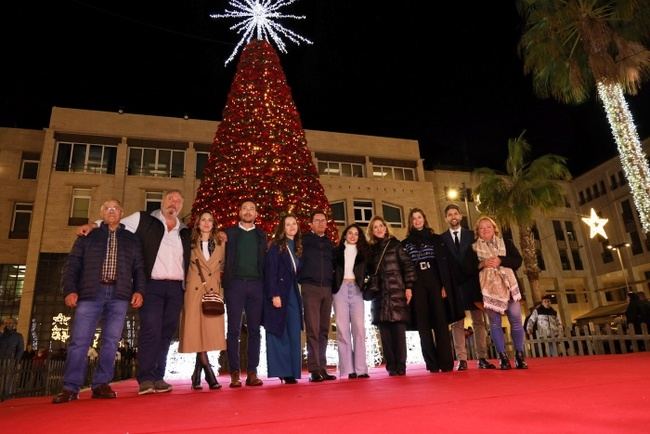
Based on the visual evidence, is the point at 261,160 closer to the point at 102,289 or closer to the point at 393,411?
the point at 102,289

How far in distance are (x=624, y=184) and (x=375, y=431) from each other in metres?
42.4

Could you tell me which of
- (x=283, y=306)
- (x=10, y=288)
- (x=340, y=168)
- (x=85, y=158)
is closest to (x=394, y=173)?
(x=340, y=168)

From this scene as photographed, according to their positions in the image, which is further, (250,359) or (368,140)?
(368,140)

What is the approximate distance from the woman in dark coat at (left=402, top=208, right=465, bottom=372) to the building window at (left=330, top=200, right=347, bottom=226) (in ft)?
74.0

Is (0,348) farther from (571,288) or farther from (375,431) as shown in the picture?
(571,288)

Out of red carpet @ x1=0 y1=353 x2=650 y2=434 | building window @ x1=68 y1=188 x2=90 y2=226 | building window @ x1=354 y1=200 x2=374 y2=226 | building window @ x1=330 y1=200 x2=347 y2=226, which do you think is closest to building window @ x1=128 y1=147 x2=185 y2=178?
building window @ x1=68 y1=188 x2=90 y2=226

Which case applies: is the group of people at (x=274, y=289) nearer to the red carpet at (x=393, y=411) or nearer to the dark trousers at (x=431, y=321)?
the dark trousers at (x=431, y=321)

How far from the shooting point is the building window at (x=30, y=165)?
26.5m

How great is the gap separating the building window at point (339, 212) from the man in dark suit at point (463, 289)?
2235 cm

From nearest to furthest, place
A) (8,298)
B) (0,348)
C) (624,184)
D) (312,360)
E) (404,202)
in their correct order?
(312,360), (0,348), (8,298), (404,202), (624,184)

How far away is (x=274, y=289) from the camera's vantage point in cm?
602

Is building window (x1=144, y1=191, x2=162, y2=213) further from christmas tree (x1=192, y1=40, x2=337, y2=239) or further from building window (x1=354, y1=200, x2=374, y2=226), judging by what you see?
christmas tree (x1=192, y1=40, x2=337, y2=239)

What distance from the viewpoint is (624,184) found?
37125 millimetres

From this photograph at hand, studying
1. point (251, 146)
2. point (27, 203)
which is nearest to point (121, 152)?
point (27, 203)
